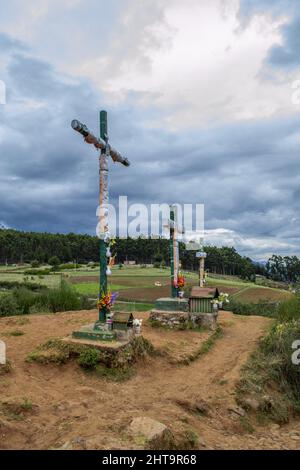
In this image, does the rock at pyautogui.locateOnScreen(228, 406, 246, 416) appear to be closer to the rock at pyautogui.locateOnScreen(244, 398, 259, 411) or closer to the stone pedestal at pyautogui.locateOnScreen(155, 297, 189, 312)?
the rock at pyautogui.locateOnScreen(244, 398, 259, 411)

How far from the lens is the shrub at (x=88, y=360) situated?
9414 millimetres

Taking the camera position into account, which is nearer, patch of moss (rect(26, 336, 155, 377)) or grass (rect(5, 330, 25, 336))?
patch of moss (rect(26, 336, 155, 377))

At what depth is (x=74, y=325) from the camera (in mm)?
14508

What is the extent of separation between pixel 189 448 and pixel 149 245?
237ft

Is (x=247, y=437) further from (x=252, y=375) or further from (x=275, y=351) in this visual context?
(x=275, y=351)

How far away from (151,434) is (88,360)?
14.1ft

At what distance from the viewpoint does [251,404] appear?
829 cm

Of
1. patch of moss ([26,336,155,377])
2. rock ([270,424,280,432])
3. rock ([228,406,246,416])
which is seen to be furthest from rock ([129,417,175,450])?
patch of moss ([26,336,155,377])

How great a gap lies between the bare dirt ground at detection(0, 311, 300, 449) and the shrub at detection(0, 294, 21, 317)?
6472 millimetres

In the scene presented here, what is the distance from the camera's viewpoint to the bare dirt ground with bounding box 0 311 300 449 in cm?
580

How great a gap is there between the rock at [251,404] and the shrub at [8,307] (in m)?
13.8

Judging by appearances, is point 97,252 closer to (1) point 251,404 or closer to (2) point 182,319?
(2) point 182,319

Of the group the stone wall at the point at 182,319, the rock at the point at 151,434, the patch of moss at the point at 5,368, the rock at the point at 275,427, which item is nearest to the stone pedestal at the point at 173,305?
the stone wall at the point at 182,319

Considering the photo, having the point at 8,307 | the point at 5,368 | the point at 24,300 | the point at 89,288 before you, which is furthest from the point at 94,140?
the point at 89,288
